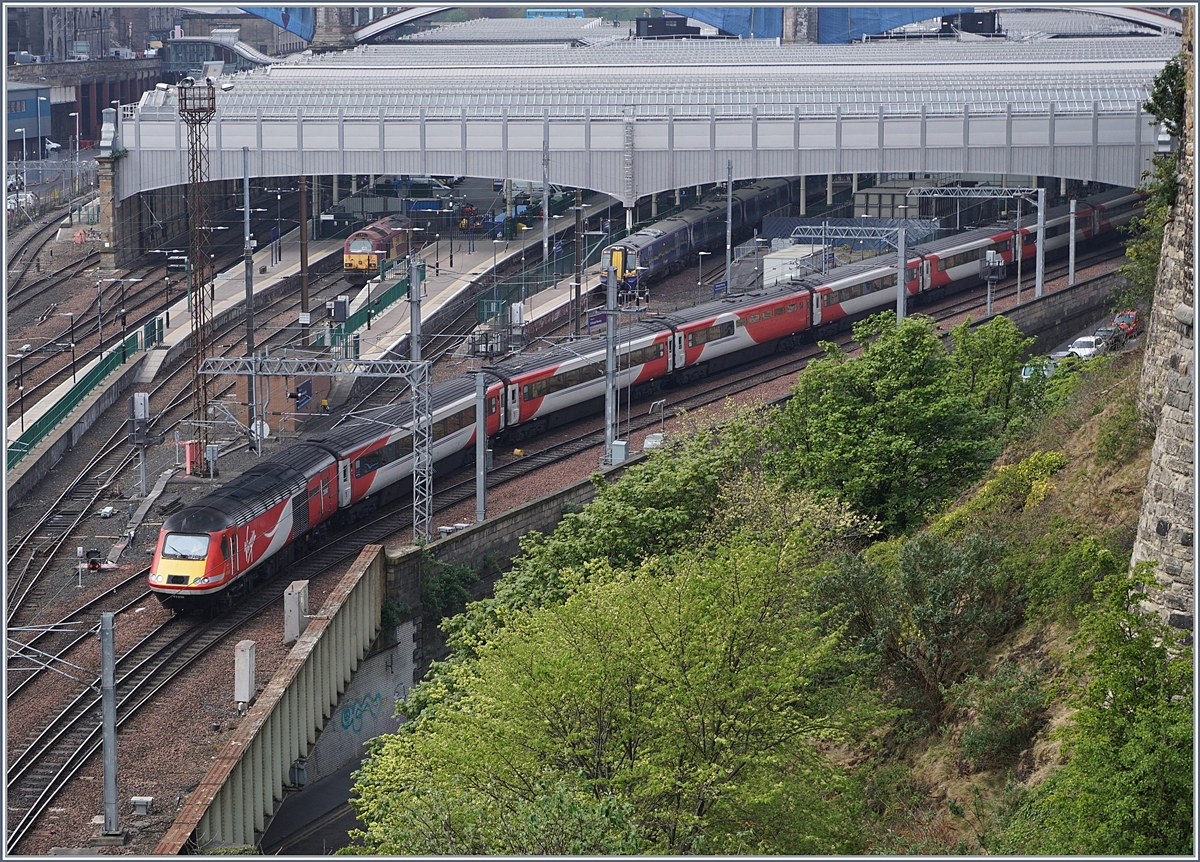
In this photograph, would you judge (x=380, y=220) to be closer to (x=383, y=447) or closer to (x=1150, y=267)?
(x=383, y=447)

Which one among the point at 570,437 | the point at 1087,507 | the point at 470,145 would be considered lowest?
the point at 570,437

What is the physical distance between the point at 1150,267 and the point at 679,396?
749 inches

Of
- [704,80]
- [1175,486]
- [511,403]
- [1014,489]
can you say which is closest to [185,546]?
[511,403]

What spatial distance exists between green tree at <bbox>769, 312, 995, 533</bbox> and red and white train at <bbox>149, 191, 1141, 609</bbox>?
12089 mm

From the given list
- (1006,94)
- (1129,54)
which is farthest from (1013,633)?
(1129,54)

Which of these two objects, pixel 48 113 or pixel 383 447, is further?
pixel 48 113

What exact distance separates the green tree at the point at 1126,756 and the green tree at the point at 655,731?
343cm

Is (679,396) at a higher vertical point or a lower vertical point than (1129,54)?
lower

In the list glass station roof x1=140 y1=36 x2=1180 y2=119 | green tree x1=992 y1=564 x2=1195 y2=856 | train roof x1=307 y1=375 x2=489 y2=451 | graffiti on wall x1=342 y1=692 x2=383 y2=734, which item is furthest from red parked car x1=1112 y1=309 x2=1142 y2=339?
green tree x1=992 y1=564 x2=1195 y2=856

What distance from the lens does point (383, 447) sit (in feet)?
157

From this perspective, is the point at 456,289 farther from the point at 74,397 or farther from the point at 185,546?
the point at 185,546

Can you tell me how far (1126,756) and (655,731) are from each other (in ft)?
23.3

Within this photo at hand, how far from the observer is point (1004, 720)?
27797mm

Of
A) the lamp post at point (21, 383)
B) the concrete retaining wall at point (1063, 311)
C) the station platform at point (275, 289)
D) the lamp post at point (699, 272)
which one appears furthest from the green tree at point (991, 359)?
the lamp post at point (21, 383)
